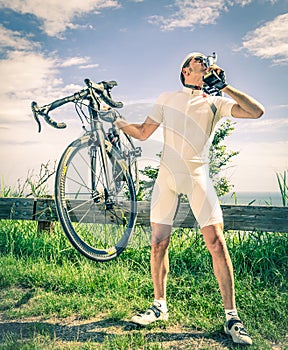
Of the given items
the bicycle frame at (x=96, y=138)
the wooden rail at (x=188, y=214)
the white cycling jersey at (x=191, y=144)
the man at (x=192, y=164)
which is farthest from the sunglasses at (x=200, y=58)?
the wooden rail at (x=188, y=214)

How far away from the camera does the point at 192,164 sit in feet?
10.0

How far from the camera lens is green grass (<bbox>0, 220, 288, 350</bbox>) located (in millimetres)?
2998

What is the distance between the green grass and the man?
21 cm

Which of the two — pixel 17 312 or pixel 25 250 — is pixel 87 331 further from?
pixel 25 250

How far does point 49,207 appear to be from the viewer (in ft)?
15.7

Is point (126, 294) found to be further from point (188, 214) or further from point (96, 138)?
point (96, 138)

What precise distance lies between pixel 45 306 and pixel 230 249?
1.68 metres

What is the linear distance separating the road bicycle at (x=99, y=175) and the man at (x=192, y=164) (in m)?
0.35

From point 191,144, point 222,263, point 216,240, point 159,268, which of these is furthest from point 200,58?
point 159,268

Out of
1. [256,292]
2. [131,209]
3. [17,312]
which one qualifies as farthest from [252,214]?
[17,312]

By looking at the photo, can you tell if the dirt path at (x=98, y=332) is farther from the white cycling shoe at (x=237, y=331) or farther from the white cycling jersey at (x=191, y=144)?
the white cycling jersey at (x=191, y=144)

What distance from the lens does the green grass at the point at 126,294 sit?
3.00 metres

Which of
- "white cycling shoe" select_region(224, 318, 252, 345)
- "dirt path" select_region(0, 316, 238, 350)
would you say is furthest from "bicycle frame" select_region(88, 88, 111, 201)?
"white cycling shoe" select_region(224, 318, 252, 345)

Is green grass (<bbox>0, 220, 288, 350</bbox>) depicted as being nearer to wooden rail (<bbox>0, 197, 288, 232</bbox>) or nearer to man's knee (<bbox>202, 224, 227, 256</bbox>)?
wooden rail (<bbox>0, 197, 288, 232</bbox>)
